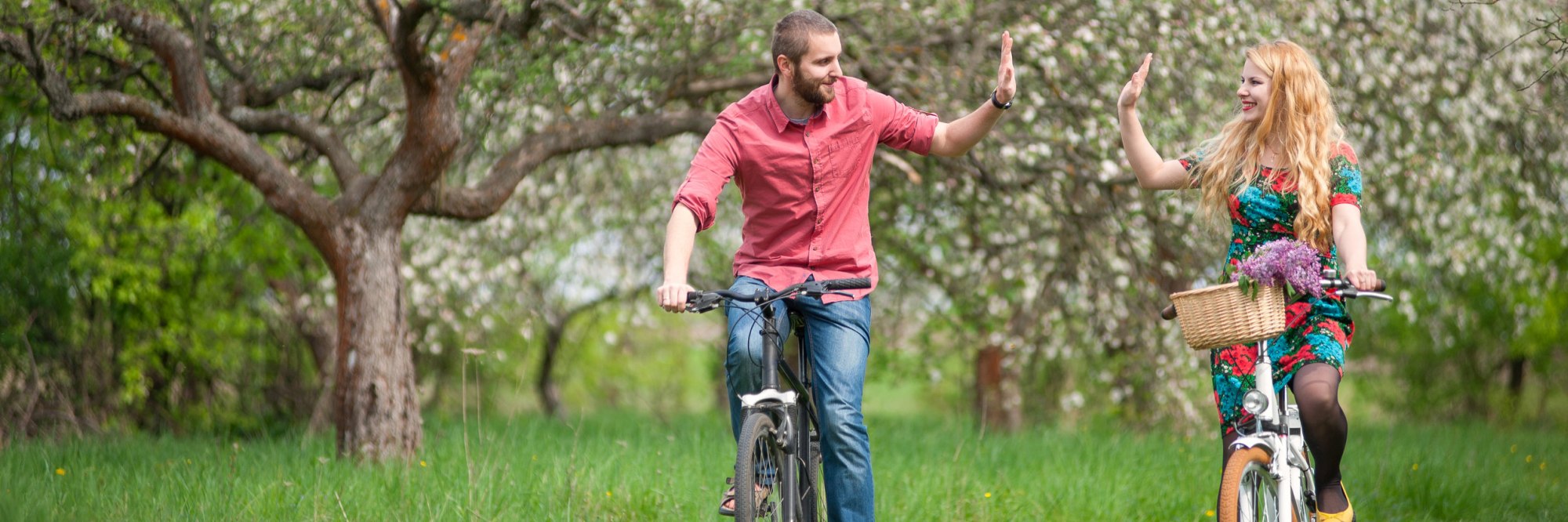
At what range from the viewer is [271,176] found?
21.8 feet

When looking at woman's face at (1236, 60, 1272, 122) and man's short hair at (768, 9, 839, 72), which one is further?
woman's face at (1236, 60, 1272, 122)

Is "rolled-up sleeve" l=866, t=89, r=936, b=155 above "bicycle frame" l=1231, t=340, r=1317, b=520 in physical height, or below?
above

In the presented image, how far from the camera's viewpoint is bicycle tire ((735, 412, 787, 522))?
125 inches

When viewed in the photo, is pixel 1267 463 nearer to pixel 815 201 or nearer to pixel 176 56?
pixel 815 201

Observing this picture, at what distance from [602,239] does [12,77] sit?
20.7 feet

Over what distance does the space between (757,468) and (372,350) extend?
12.6 ft

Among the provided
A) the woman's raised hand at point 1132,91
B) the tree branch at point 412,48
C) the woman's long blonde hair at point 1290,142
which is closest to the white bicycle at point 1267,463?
the woman's long blonde hair at point 1290,142

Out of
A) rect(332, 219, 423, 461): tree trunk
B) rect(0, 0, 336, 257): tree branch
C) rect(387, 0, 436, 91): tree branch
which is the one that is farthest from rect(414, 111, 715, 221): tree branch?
rect(387, 0, 436, 91): tree branch

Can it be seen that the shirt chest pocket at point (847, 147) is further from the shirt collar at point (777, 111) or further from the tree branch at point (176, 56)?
the tree branch at point (176, 56)

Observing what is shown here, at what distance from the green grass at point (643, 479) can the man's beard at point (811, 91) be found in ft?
6.24

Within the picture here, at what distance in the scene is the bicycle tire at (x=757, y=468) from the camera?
318 cm

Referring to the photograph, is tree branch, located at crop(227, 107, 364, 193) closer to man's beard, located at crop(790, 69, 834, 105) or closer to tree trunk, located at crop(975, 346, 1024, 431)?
man's beard, located at crop(790, 69, 834, 105)

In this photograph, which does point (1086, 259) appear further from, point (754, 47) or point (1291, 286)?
point (1291, 286)

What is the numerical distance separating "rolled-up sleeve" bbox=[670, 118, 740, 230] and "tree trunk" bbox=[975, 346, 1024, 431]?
349 inches
